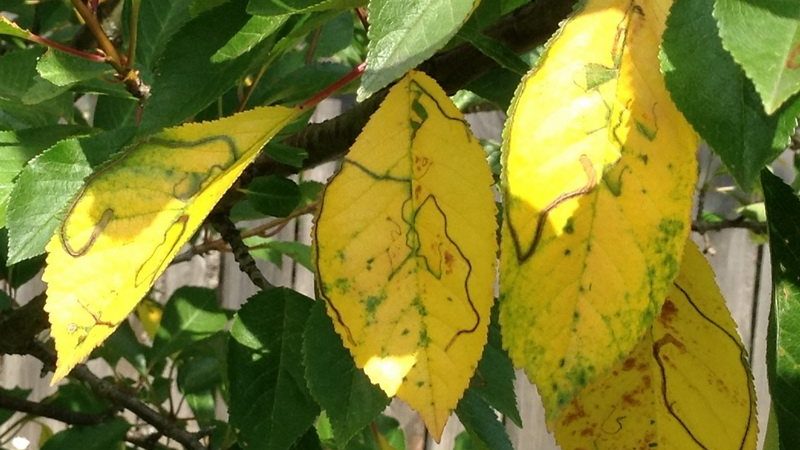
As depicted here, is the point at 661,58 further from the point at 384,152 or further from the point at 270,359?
the point at 270,359

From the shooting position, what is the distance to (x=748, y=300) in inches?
88.0

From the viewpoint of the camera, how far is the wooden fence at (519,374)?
1820 mm

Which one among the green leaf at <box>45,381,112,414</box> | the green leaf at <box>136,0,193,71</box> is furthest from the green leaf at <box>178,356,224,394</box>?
the green leaf at <box>136,0,193,71</box>

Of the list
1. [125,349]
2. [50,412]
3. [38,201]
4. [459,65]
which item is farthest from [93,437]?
[459,65]

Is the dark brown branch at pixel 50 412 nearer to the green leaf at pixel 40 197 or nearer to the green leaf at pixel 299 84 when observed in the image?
the green leaf at pixel 299 84

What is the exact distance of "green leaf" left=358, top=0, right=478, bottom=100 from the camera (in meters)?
0.32

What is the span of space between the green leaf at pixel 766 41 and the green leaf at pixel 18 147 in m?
0.45

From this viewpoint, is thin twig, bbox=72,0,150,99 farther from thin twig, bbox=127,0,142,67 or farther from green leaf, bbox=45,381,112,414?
green leaf, bbox=45,381,112,414

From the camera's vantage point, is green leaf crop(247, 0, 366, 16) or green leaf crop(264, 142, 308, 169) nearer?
green leaf crop(247, 0, 366, 16)

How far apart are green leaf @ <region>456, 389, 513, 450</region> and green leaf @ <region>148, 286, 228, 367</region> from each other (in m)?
0.57

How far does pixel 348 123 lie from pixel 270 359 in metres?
0.19

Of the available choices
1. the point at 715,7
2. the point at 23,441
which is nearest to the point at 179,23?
the point at 715,7

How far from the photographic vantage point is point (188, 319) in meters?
1.21

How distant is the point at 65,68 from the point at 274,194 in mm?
174
